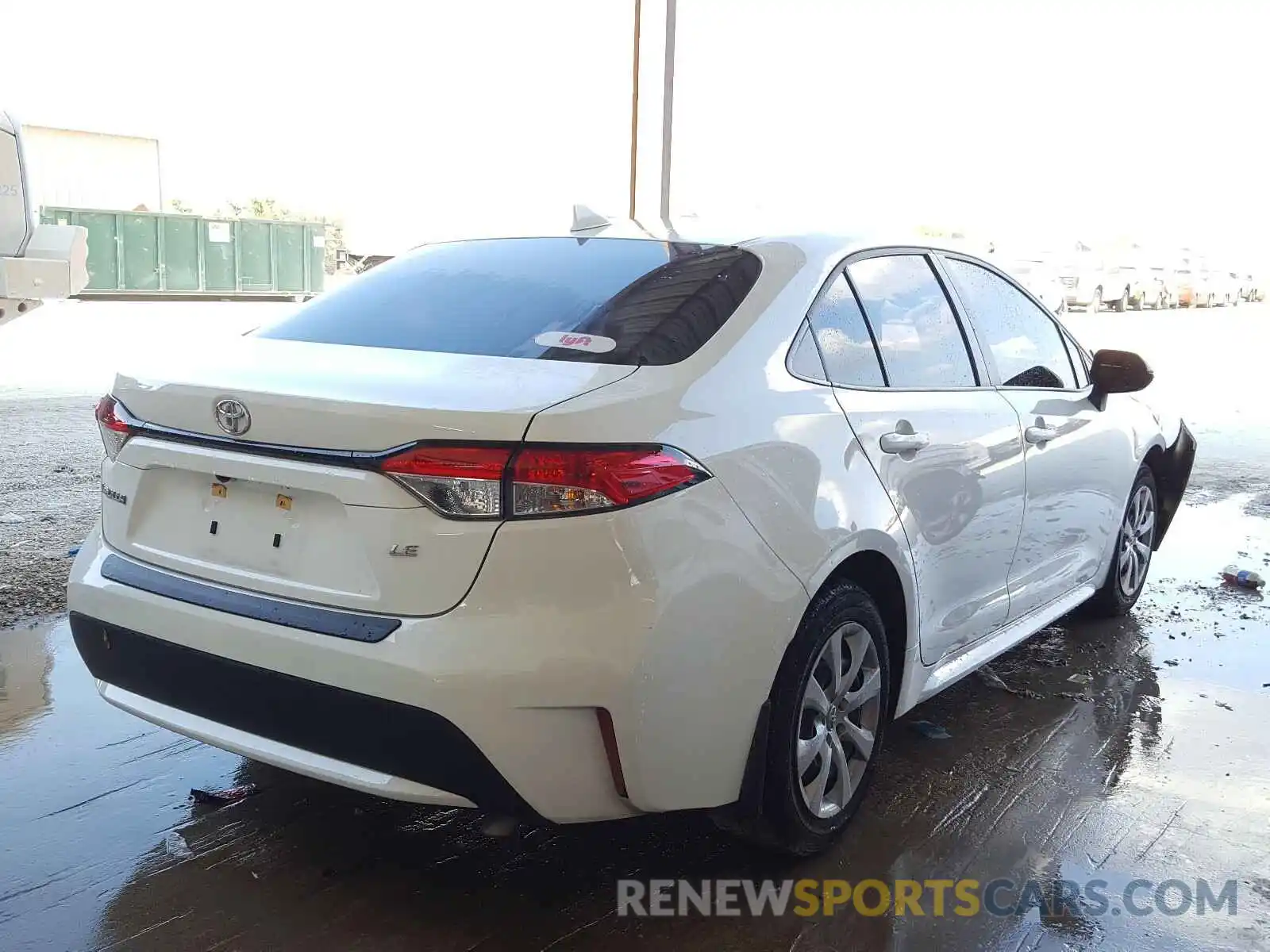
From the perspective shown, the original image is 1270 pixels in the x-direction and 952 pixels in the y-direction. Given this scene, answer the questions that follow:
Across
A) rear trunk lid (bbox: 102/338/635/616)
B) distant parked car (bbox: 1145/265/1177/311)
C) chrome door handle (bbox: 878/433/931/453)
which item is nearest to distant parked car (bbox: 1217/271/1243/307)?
distant parked car (bbox: 1145/265/1177/311)

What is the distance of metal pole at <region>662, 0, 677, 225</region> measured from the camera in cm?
1178

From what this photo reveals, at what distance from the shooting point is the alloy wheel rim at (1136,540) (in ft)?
16.7

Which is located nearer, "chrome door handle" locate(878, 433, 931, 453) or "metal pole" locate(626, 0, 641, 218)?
"chrome door handle" locate(878, 433, 931, 453)

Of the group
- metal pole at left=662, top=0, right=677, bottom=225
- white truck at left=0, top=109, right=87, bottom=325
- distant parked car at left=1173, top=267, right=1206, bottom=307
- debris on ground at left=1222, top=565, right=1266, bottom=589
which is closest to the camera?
debris on ground at left=1222, top=565, right=1266, bottom=589

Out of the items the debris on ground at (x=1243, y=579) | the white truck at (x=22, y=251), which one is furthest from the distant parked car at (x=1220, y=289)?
the white truck at (x=22, y=251)

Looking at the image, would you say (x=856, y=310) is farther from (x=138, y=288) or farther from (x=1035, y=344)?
(x=138, y=288)

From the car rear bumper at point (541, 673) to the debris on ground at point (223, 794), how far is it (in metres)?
0.67

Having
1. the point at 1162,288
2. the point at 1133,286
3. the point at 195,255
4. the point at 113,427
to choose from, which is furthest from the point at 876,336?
the point at 1162,288

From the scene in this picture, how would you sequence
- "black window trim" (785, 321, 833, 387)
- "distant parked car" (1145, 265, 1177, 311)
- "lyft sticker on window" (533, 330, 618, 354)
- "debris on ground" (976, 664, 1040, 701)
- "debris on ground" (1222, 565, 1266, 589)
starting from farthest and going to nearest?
"distant parked car" (1145, 265, 1177, 311)
"debris on ground" (1222, 565, 1266, 589)
"debris on ground" (976, 664, 1040, 701)
"black window trim" (785, 321, 833, 387)
"lyft sticker on window" (533, 330, 618, 354)

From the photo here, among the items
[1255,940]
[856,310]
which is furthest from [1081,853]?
[856,310]

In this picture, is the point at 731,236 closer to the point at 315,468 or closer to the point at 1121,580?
the point at 315,468

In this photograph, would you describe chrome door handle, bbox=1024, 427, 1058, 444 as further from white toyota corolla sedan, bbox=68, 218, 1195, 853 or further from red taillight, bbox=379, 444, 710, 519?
red taillight, bbox=379, 444, 710, 519

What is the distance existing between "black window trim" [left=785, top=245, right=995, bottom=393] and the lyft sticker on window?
46cm

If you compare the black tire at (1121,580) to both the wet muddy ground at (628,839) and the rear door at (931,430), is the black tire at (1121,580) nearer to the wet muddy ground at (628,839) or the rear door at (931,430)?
the wet muddy ground at (628,839)
